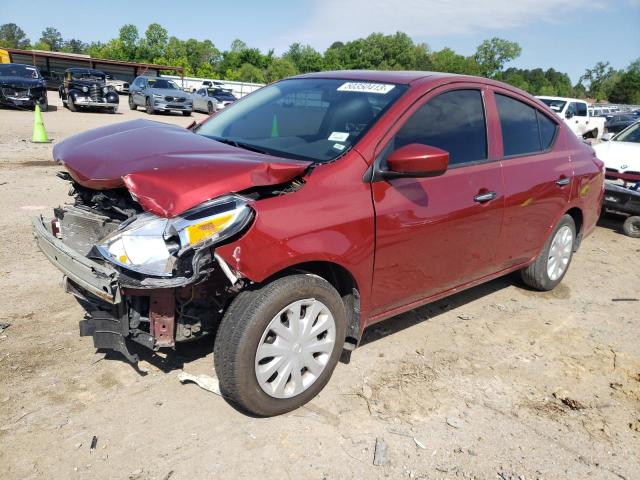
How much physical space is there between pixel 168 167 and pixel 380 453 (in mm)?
1809

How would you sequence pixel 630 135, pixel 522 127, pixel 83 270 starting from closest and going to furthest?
pixel 83 270
pixel 522 127
pixel 630 135

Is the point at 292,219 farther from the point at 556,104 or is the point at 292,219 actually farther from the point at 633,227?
the point at 556,104

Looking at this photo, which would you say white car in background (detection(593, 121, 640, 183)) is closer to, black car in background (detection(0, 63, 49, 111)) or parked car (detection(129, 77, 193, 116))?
parked car (detection(129, 77, 193, 116))

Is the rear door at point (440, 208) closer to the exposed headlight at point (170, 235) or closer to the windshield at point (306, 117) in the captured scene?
the windshield at point (306, 117)

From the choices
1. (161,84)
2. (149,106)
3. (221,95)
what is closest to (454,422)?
(149,106)

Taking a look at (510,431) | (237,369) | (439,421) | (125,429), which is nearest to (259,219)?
(237,369)

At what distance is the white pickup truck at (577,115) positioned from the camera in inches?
715

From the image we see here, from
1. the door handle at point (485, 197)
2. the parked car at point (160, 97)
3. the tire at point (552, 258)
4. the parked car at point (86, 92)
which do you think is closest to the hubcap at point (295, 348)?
the door handle at point (485, 197)

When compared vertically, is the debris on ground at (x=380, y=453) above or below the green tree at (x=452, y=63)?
below

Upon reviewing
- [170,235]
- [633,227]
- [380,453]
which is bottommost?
[380,453]

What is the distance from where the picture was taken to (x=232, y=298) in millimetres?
2840

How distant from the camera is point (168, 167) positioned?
8.70 feet

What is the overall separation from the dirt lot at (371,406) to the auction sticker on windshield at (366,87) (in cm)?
175

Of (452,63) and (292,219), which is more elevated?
(452,63)
